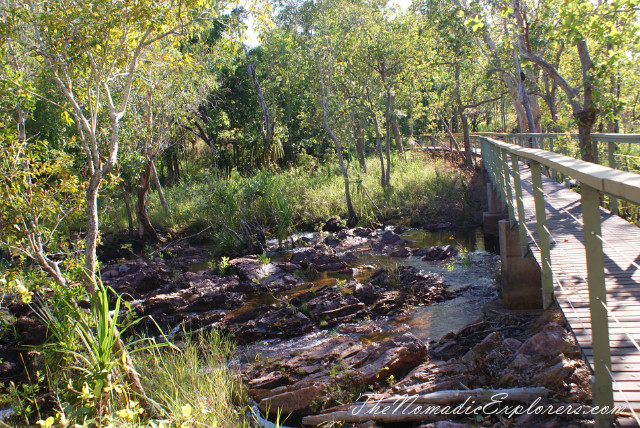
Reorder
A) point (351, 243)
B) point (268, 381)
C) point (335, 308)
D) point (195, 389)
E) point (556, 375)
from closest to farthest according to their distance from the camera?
point (556, 375), point (195, 389), point (268, 381), point (335, 308), point (351, 243)

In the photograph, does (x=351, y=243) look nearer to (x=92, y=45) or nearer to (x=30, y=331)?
(x=30, y=331)

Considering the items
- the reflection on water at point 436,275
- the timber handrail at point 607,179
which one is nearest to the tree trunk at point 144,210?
the reflection on water at point 436,275

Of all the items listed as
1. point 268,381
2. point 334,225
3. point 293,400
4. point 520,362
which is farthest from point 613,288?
point 334,225

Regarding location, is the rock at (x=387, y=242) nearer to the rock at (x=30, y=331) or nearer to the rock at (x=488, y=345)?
the rock at (x=488, y=345)

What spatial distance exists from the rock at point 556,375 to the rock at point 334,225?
12.9 m

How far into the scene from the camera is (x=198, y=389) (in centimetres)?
503

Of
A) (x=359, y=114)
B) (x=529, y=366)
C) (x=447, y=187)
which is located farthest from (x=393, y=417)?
(x=359, y=114)

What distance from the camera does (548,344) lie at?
4668 millimetres

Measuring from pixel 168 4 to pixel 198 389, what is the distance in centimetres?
420

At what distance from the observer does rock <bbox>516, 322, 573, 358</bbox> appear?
4594mm

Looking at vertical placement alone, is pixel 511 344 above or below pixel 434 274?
above

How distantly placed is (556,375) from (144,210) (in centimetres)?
1551

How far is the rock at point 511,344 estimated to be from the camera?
17.2 feet

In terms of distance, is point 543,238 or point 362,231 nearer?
point 543,238
